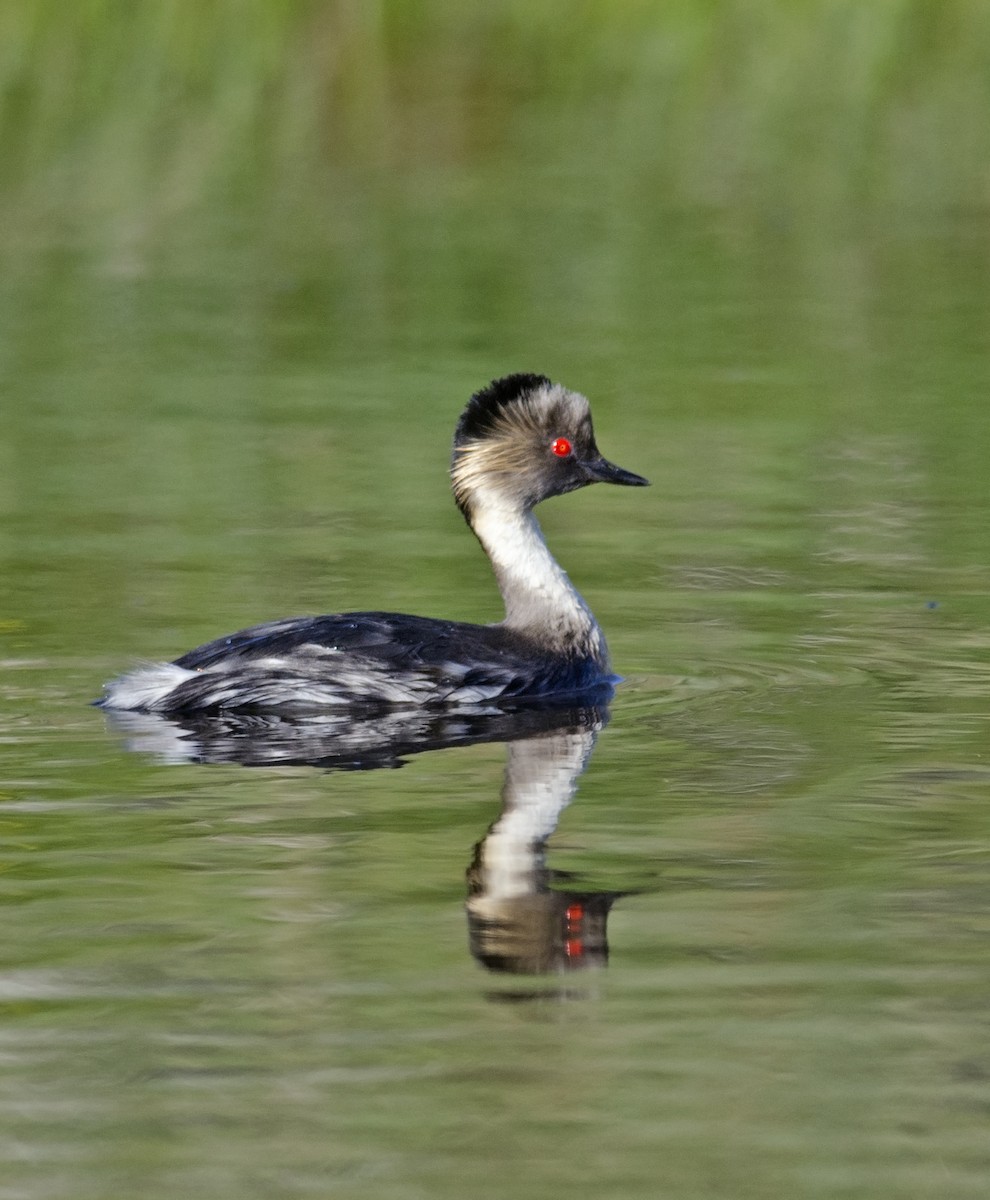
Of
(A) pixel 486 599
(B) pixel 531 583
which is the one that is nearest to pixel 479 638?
(B) pixel 531 583

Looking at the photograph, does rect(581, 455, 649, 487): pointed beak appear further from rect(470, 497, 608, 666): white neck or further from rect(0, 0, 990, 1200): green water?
rect(0, 0, 990, 1200): green water

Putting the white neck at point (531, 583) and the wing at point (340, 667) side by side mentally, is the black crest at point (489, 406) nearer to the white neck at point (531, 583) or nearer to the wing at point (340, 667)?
the white neck at point (531, 583)

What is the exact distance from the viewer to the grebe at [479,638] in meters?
8.21

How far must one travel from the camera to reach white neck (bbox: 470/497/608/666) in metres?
8.94

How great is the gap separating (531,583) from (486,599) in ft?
2.97

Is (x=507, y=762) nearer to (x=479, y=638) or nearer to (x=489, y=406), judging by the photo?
(x=479, y=638)

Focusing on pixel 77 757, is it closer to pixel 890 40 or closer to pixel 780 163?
pixel 780 163

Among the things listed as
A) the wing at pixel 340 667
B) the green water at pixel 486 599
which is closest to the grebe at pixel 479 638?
the wing at pixel 340 667

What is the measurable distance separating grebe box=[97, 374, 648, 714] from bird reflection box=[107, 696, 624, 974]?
0.08 metres

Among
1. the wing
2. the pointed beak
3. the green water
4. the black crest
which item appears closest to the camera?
the green water

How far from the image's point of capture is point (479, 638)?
8.73 metres

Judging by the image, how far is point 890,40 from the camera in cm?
2638

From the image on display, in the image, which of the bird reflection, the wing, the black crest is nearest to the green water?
the bird reflection

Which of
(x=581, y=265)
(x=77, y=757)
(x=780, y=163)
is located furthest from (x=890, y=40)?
(x=77, y=757)
